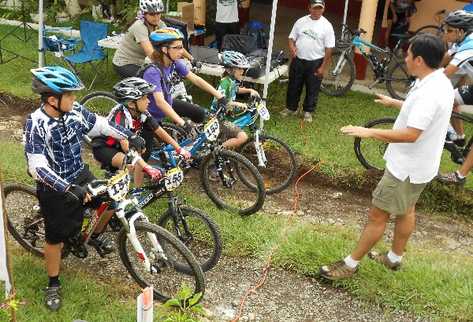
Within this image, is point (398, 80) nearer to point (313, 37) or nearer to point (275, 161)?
point (313, 37)

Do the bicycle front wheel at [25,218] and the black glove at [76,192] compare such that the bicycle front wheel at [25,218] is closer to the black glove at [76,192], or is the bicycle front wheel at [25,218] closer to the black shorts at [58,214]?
the black shorts at [58,214]

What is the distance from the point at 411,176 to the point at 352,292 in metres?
1.18

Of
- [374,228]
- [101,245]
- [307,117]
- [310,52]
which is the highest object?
[310,52]

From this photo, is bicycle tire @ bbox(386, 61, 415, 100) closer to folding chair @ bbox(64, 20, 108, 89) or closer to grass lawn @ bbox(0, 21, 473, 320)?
grass lawn @ bbox(0, 21, 473, 320)

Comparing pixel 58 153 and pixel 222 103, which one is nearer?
pixel 58 153

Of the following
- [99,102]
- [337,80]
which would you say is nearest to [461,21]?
[337,80]

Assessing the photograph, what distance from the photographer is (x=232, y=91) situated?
6211 millimetres

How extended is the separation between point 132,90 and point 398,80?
5.88 m

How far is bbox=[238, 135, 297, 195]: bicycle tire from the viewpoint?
6.30 m

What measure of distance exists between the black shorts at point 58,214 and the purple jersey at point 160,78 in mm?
1541

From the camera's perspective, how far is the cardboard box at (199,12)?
1086 centimetres

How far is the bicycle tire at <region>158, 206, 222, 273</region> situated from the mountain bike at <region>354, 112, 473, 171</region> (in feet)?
8.79

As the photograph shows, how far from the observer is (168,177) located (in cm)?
455

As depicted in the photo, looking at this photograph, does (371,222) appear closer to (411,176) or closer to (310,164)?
(411,176)
